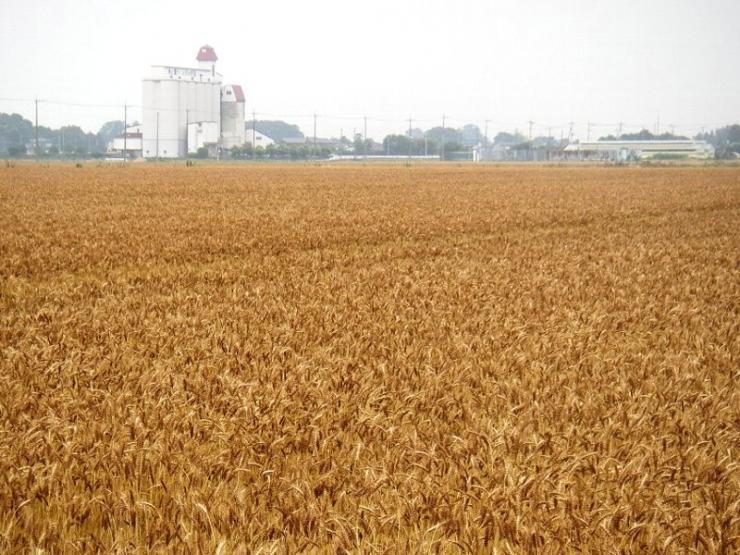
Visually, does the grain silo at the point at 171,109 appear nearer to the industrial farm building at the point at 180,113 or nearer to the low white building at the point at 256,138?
the industrial farm building at the point at 180,113

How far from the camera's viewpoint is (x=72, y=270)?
9203 mm

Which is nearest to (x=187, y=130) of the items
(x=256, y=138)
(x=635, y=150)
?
(x=256, y=138)

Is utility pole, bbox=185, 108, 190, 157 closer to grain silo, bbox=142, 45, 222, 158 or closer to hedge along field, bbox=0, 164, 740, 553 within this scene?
grain silo, bbox=142, 45, 222, 158

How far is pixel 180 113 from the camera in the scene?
155000mm

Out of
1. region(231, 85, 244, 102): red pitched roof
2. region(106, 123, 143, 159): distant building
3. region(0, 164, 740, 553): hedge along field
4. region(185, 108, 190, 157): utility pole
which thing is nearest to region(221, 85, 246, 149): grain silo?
Answer: region(231, 85, 244, 102): red pitched roof

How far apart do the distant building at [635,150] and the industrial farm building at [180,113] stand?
84.8 metres

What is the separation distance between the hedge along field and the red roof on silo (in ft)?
591

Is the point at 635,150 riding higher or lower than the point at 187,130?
lower

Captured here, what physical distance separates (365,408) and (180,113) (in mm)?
160537

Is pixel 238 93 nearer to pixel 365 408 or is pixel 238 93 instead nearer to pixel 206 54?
pixel 206 54

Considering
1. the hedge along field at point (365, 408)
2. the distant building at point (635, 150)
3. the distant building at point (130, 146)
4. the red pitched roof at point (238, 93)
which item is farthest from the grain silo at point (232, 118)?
the hedge along field at point (365, 408)

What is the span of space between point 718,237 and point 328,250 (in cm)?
849

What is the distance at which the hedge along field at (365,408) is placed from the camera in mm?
2867

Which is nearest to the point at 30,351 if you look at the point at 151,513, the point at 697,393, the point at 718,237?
the point at 151,513
